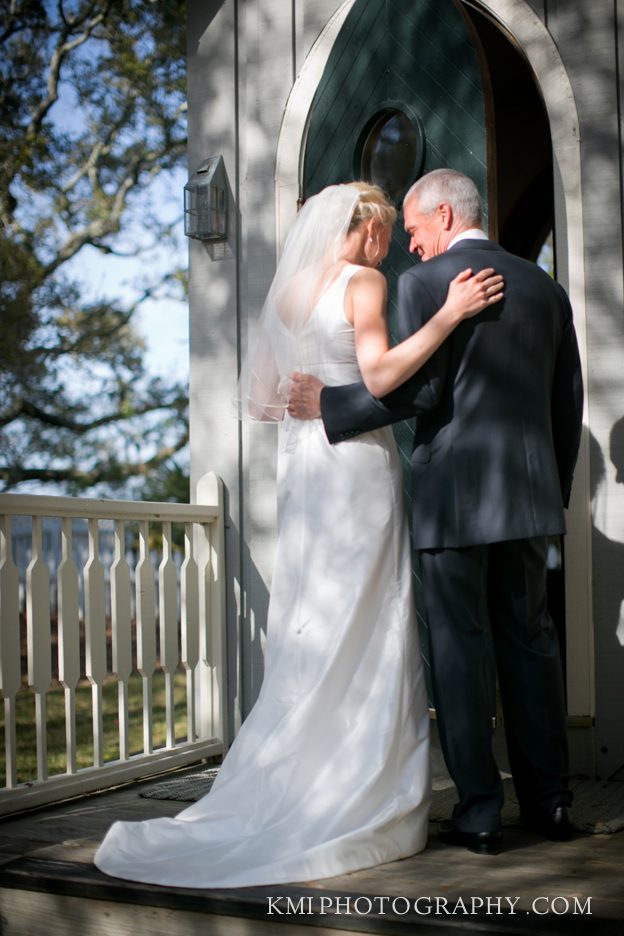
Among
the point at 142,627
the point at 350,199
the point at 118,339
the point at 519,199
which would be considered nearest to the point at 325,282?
the point at 350,199

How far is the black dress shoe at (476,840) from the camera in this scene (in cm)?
282

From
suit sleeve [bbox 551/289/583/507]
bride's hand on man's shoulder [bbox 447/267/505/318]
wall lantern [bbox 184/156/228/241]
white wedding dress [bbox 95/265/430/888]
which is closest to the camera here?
white wedding dress [bbox 95/265/430/888]

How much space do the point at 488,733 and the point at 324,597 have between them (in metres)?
0.59

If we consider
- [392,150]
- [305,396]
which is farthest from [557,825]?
[392,150]

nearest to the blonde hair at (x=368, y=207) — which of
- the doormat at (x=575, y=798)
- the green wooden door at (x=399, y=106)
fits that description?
the green wooden door at (x=399, y=106)

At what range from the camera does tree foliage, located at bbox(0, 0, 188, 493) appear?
47.6 feet

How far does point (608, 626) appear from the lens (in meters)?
3.89

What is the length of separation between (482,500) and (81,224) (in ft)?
46.1

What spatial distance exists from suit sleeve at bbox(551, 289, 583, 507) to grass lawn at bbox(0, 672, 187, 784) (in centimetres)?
436

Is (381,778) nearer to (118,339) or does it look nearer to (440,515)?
(440,515)

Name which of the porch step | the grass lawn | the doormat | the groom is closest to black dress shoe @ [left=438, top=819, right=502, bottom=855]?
the groom

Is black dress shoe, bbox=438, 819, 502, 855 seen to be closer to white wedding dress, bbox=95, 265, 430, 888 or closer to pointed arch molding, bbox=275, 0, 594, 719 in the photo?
white wedding dress, bbox=95, 265, 430, 888

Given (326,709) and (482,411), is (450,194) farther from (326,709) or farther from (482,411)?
(326,709)

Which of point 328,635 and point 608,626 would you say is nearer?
point 328,635
